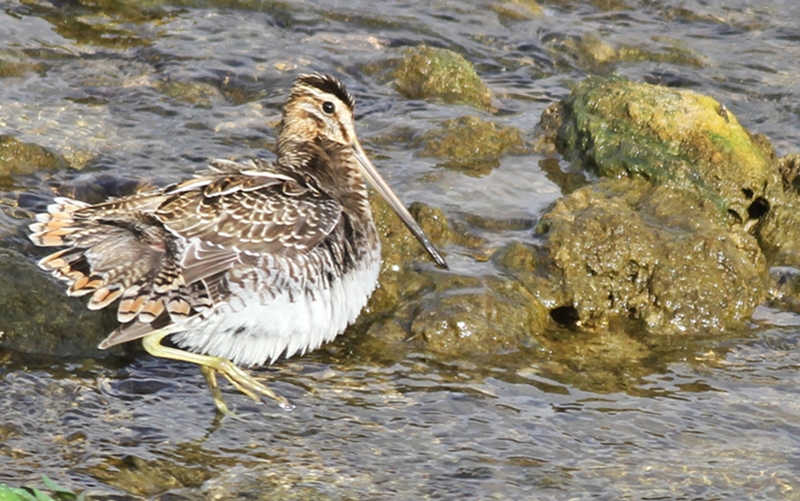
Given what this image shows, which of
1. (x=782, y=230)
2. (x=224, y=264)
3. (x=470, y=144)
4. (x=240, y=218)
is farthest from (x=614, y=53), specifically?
(x=224, y=264)

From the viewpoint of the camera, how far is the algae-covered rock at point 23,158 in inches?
297

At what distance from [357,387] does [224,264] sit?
0.97 metres

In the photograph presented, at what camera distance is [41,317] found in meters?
5.93

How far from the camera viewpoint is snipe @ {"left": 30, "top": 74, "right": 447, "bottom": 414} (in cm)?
539

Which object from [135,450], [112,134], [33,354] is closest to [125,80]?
[112,134]

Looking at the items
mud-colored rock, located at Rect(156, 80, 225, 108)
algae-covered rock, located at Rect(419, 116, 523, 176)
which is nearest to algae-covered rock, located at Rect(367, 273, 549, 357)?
algae-covered rock, located at Rect(419, 116, 523, 176)

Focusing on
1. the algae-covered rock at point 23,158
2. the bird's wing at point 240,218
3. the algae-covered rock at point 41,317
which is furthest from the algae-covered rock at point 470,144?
the algae-covered rock at point 41,317

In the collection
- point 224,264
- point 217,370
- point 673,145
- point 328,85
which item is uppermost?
point 328,85

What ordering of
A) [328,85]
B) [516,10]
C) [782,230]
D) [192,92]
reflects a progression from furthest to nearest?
[516,10] → [192,92] → [782,230] → [328,85]

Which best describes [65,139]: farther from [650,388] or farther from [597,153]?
[650,388]

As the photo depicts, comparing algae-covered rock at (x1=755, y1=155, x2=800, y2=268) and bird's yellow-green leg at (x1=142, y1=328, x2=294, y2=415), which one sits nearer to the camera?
bird's yellow-green leg at (x1=142, y1=328, x2=294, y2=415)

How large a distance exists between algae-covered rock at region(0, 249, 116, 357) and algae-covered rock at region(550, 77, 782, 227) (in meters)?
3.63

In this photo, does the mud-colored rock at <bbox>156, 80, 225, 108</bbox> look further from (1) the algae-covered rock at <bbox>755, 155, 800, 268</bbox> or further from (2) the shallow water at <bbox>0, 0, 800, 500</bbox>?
(1) the algae-covered rock at <bbox>755, 155, 800, 268</bbox>

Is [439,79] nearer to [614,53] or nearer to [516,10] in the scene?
[614,53]
